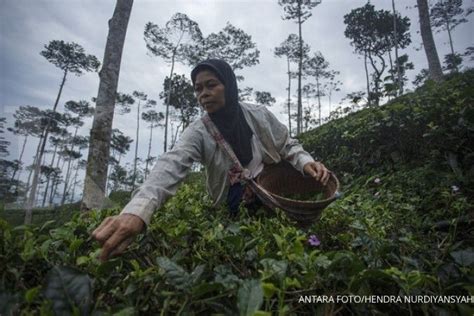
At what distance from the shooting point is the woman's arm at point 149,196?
925 mm

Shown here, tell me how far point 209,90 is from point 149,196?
1069mm

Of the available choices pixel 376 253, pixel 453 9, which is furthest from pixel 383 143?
pixel 453 9

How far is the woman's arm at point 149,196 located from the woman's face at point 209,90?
0.25 metres

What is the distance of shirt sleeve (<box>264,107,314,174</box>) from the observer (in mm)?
2084

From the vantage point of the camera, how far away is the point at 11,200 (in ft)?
4.42

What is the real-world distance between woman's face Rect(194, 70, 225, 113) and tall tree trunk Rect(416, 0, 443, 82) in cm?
769

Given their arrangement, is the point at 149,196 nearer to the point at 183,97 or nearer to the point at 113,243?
the point at 113,243

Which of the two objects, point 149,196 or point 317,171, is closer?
point 149,196

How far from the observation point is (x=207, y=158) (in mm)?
1968

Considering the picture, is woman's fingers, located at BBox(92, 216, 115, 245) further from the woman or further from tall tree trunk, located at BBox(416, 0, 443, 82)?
tall tree trunk, located at BBox(416, 0, 443, 82)

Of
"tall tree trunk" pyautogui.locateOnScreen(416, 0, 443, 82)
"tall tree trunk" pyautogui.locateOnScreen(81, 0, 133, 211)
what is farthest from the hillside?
"tall tree trunk" pyautogui.locateOnScreen(416, 0, 443, 82)

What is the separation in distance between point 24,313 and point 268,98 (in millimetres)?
28070

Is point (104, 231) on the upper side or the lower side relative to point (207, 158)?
lower

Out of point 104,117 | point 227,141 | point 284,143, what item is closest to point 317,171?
point 284,143
